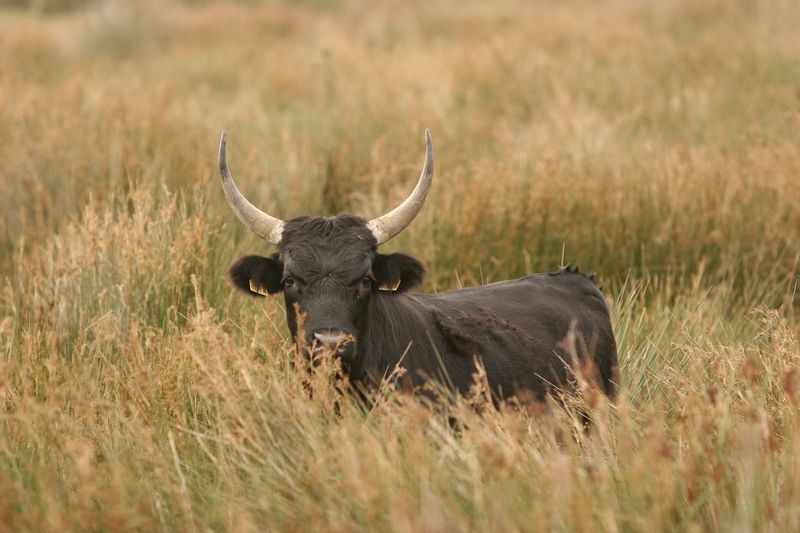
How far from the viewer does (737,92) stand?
37.4ft

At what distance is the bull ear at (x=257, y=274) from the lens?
464 centimetres

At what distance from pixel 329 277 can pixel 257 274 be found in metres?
0.42

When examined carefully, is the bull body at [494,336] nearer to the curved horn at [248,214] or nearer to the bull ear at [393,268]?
the bull ear at [393,268]

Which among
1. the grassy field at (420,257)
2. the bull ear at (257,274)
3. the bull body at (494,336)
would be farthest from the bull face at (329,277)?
the grassy field at (420,257)

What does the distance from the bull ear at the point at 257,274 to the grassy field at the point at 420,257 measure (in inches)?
9.5

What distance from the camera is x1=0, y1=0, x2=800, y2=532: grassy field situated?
3260mm

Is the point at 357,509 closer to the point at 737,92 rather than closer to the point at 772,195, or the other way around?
the point at 772,195

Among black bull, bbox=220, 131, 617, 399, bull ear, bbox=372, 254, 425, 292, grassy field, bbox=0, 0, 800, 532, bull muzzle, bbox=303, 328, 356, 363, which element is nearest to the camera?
grassy field, bbox=0, 0, 800, 532

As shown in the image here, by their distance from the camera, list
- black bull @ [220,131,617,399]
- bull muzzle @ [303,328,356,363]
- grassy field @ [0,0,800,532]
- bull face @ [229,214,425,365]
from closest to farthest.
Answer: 1. grassy field @ [0,0,800,532]
2. bull muzzle @ [303,328,356,363]
3. bull face @ [229,214,425,365]
4. black bull @ [220,131,617,399]

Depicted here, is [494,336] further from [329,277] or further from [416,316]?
[329,277]

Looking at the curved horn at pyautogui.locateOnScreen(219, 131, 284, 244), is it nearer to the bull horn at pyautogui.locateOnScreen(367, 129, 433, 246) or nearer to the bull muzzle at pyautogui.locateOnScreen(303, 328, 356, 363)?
the bull horn at pyautogui.locateOnScreen(367, 129, 433, 246)

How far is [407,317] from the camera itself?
4832mm

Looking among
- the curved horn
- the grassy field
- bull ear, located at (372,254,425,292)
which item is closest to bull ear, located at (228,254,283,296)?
the curved horn

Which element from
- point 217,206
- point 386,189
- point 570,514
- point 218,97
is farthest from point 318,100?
point 570,514
